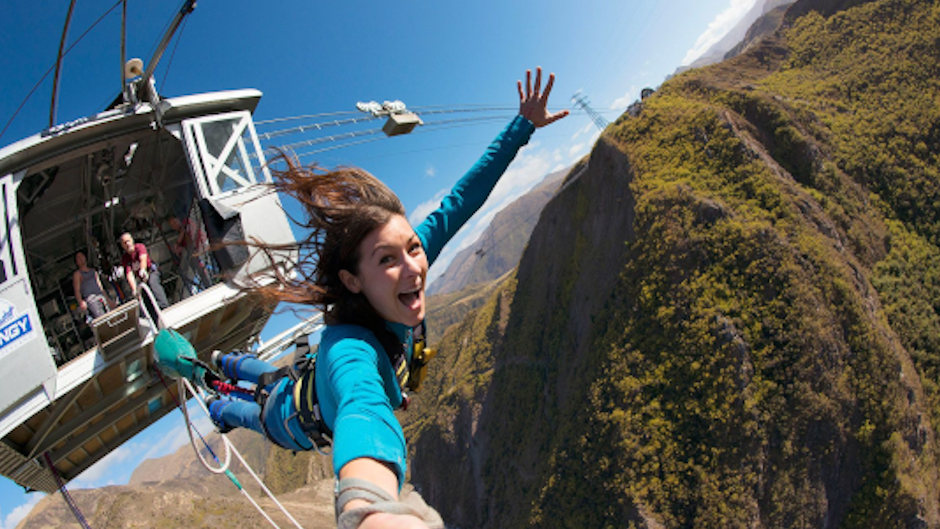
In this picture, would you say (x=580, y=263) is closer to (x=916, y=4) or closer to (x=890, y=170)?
(x=890, y=170)

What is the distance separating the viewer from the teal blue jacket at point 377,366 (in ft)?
4.56

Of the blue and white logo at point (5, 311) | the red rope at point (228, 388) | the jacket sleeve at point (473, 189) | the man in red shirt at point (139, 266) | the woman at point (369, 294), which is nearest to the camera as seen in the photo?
the woman at point (369, 294)

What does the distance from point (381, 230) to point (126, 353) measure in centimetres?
567

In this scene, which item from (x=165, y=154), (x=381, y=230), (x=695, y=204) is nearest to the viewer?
(x=381, y=230)

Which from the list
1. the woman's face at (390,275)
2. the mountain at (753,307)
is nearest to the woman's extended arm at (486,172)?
the woman's face at (390,275)

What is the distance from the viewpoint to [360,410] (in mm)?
1536

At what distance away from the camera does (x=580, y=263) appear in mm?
52812

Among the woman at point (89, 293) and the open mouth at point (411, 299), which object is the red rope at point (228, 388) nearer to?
the woman at point (89, 293)

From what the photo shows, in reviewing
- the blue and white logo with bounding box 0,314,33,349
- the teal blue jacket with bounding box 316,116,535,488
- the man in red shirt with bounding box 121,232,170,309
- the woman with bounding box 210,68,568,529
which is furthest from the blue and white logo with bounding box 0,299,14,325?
the teal blue jacket with bounding box 316,116,535,488

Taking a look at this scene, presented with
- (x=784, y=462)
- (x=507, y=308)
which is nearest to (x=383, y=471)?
(x=784, y=462)

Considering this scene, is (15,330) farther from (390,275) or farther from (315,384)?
(390,275)

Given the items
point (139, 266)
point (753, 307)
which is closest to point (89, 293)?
point (139, 266)

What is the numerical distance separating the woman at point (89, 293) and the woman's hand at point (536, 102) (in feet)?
23.0

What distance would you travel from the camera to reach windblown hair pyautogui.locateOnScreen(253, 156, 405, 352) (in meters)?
2.31
